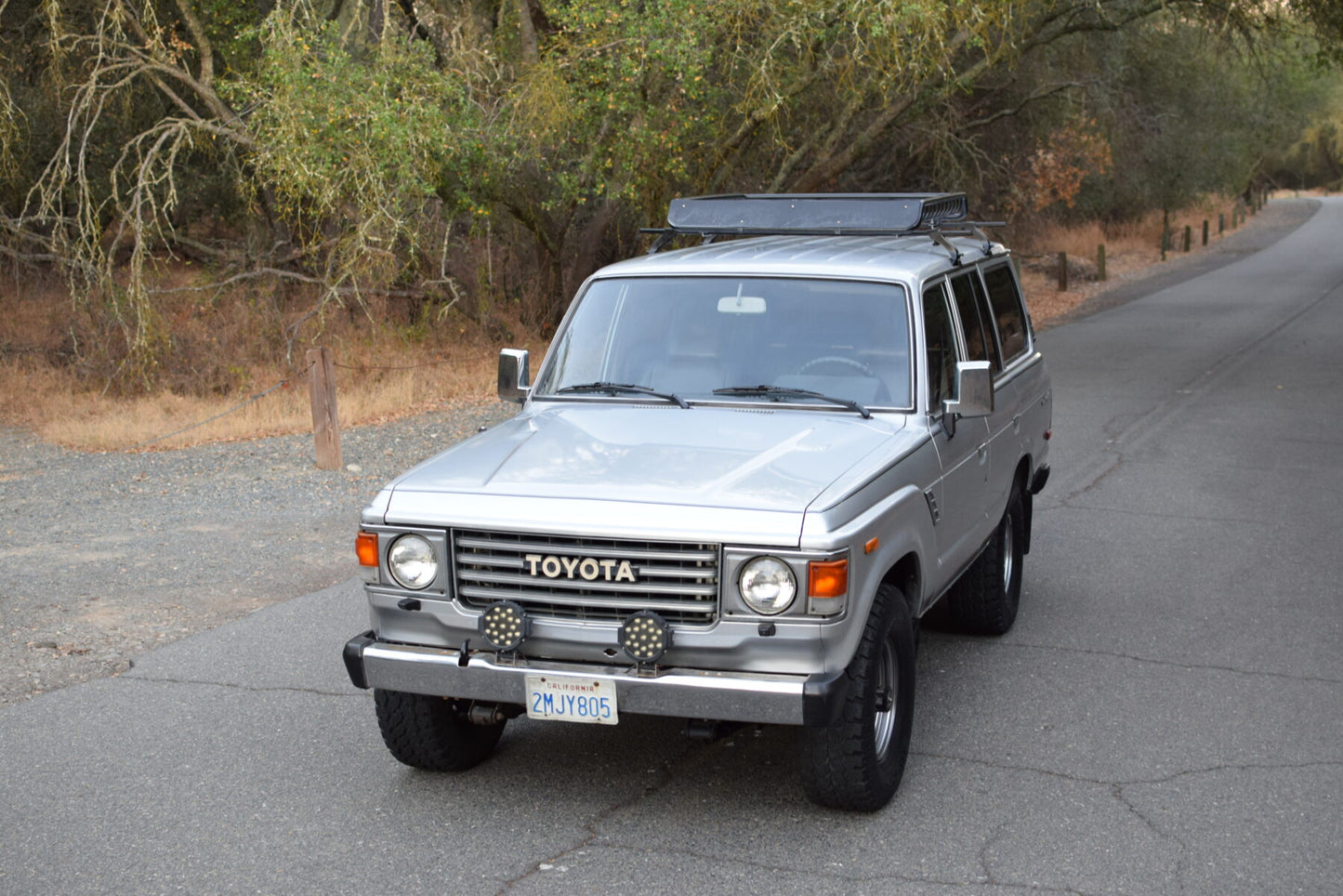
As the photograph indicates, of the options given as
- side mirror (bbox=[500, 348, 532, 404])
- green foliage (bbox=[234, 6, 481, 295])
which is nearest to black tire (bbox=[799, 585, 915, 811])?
side mirror (bbox=[500, 348, 532, 404])

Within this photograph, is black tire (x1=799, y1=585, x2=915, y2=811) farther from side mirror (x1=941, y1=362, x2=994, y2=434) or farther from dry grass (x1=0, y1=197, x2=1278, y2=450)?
dry grass (x1=0, y1=197, x2=1278, y2=450)

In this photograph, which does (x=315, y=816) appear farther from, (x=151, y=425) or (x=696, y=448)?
(x=151, y=425)

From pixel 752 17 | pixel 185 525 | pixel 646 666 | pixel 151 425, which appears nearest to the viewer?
pixel 646 666

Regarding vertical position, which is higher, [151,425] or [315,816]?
[315,816]

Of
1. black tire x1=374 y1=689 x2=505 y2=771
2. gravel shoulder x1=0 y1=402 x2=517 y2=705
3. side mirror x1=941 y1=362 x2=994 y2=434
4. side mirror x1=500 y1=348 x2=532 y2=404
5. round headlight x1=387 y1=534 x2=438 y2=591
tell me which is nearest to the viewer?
round headlight x1=387 y1=534 x2=438 y2=591

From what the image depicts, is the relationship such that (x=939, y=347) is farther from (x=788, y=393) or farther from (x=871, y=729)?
(x=871, y=729)

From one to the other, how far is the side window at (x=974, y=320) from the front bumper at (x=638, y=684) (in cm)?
238

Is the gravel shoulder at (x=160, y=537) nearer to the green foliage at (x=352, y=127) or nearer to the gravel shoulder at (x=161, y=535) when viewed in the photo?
the gravel shoulder at (x=161, y=535)

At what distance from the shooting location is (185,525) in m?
9.51

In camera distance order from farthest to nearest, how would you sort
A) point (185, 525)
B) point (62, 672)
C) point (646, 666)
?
point (185, 525) < point (62, 672) < point (646, 666)

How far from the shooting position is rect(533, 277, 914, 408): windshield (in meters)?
5.57

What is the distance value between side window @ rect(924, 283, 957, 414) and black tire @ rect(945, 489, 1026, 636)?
111 cm

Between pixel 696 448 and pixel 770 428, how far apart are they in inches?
Answer: 15.0

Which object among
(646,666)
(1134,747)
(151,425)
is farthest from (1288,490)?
(151,425)
